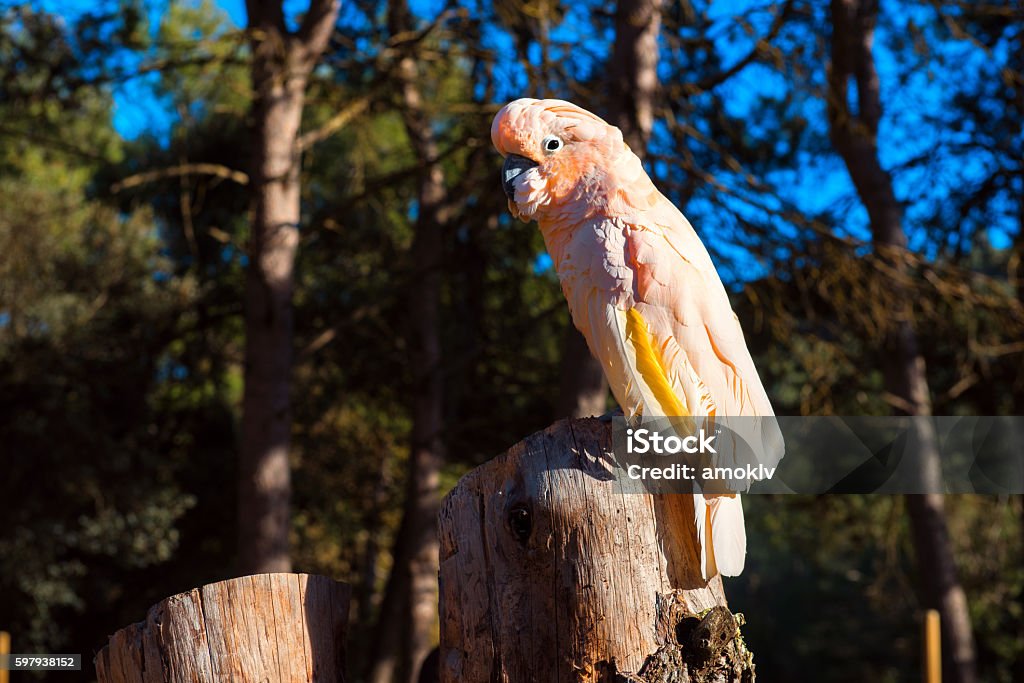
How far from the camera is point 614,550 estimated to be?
87.0 inches

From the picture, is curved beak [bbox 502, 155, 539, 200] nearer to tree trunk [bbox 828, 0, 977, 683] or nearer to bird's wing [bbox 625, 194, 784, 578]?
bird's wing [bbox 625, 194, 784, 578]

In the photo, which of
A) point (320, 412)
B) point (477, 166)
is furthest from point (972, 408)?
point (320, 412)

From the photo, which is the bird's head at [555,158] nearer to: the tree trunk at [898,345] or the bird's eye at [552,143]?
the bird's eye at [552,143]

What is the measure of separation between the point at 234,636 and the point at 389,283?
595 cm

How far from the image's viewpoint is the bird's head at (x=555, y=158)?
9.21 feet

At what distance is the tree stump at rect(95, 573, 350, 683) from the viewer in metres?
2.39

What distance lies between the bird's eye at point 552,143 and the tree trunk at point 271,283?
328 centimetres

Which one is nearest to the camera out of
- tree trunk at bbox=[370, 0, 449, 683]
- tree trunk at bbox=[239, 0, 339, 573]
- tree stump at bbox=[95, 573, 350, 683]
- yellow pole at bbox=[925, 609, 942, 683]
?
tree stump at bbox=[95, 573, 350, 683]

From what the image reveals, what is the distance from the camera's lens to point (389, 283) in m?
8.20

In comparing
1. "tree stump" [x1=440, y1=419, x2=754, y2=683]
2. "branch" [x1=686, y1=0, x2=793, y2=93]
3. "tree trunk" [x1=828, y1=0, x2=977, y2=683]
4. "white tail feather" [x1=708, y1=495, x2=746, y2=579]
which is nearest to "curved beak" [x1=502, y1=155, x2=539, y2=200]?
"tree stump" [x1=440, y1=419, x2=754, y2=683]

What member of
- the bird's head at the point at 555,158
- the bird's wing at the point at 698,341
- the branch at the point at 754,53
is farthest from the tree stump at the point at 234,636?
the branch at the point at 754,53

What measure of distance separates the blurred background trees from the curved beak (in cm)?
227

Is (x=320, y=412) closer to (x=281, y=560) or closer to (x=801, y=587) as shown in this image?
(x=281, y=560)

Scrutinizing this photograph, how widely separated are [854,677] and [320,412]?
447 inches
